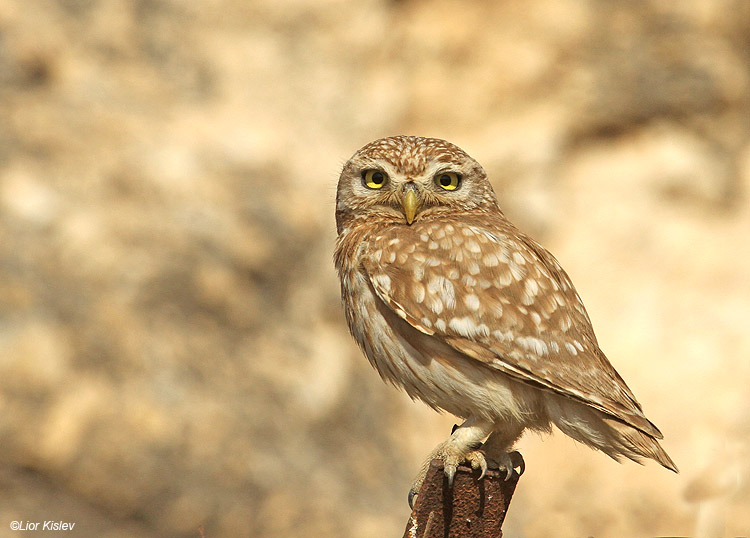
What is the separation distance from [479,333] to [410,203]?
67 centimetres

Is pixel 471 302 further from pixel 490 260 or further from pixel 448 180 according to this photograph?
pixel 448 180

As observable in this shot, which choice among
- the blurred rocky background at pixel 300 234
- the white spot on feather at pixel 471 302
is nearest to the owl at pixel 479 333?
the white spot on feather at pixel 471 302

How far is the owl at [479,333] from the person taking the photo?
10.3 ft

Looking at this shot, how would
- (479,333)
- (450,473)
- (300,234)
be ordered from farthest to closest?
(300,234) < (479,333) < (450,473)

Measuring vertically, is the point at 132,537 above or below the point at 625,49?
below

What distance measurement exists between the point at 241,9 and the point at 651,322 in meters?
4.74

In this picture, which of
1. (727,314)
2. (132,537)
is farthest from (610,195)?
(132,537)

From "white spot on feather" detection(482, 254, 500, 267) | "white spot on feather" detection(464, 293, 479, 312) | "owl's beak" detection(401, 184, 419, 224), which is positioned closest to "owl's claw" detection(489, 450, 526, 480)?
"white spot on feather" detection(464, 293, 479, 312)

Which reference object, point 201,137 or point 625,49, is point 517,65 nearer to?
point 625,49

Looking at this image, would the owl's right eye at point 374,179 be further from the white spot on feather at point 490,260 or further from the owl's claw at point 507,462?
the owl's claw at point 507,462

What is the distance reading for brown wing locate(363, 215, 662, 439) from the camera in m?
3.14

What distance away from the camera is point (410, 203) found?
360cm

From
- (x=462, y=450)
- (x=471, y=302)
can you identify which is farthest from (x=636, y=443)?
(x=471, y=302)

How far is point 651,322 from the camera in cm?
830
